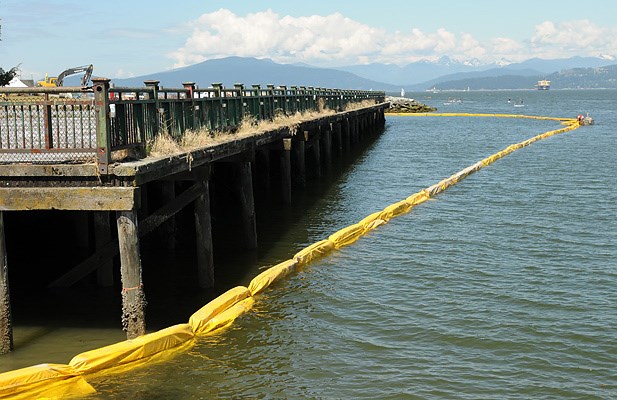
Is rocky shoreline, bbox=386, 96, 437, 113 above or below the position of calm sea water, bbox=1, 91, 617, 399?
above

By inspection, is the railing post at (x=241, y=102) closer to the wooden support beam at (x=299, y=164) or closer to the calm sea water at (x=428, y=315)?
the calm sea water at (x=428, y=315)

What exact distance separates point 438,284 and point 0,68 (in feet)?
96.7

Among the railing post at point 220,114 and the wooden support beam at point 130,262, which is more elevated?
the railing post at point 220,114

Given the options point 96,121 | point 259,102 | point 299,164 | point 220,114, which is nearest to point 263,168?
point 299,164

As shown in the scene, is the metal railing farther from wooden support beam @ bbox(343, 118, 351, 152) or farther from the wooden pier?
wooden support beam @ bbox(343, 118, 351, 152)

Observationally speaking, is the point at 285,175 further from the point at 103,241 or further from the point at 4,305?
the point at 4,305

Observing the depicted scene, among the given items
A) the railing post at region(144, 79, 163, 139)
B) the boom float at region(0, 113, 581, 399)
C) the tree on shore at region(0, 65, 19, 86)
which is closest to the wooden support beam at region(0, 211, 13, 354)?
the boom float at region(0, 113, 581, 399)

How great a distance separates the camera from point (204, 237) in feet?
46.3

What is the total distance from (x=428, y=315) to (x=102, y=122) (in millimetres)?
6443

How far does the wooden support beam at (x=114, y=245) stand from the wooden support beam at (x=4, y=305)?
235 cm

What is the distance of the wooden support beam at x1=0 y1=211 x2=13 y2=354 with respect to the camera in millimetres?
10609

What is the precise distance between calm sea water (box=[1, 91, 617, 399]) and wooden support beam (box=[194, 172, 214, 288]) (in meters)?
1.21

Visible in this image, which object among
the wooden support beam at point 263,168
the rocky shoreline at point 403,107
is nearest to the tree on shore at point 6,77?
the wooden support beam at point 263,168

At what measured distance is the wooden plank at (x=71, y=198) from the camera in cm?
1055
